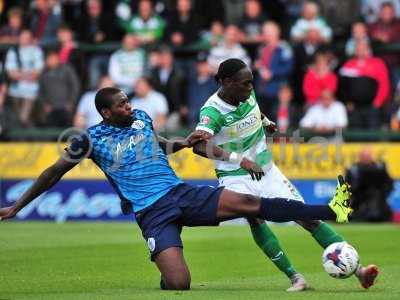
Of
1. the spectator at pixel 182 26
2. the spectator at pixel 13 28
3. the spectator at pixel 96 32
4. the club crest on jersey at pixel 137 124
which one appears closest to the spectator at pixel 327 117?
the spectator at pixel 182 26

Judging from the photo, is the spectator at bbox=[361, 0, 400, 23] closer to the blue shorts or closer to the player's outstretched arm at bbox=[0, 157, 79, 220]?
the blue shorts

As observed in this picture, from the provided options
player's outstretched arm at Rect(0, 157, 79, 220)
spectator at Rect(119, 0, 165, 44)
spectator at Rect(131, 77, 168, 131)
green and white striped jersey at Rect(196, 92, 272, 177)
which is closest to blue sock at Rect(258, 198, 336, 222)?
green and white striped jersey at Rect(196, 92, 272, 177)

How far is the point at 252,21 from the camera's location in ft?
74.9

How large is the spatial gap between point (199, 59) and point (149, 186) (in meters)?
11.9

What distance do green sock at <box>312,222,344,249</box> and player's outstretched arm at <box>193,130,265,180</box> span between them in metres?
0.78

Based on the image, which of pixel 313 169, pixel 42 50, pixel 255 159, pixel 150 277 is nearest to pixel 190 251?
pixel 150 277

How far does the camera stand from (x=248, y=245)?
1630 centimetres

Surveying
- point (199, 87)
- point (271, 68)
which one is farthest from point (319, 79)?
point (199, 87)

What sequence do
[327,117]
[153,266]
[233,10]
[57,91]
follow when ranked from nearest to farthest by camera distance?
[153,266] → [327,117] → [57,91] → [233,10]

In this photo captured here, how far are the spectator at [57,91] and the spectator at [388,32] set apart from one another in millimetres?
6343

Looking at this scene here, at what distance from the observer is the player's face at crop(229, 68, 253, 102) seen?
10.6 m

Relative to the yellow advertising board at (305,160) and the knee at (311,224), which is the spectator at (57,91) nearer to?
the yellow advertising board at (305,160)

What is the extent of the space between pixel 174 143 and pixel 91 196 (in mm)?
11645

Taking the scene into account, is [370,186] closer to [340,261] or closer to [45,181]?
[340,261]
